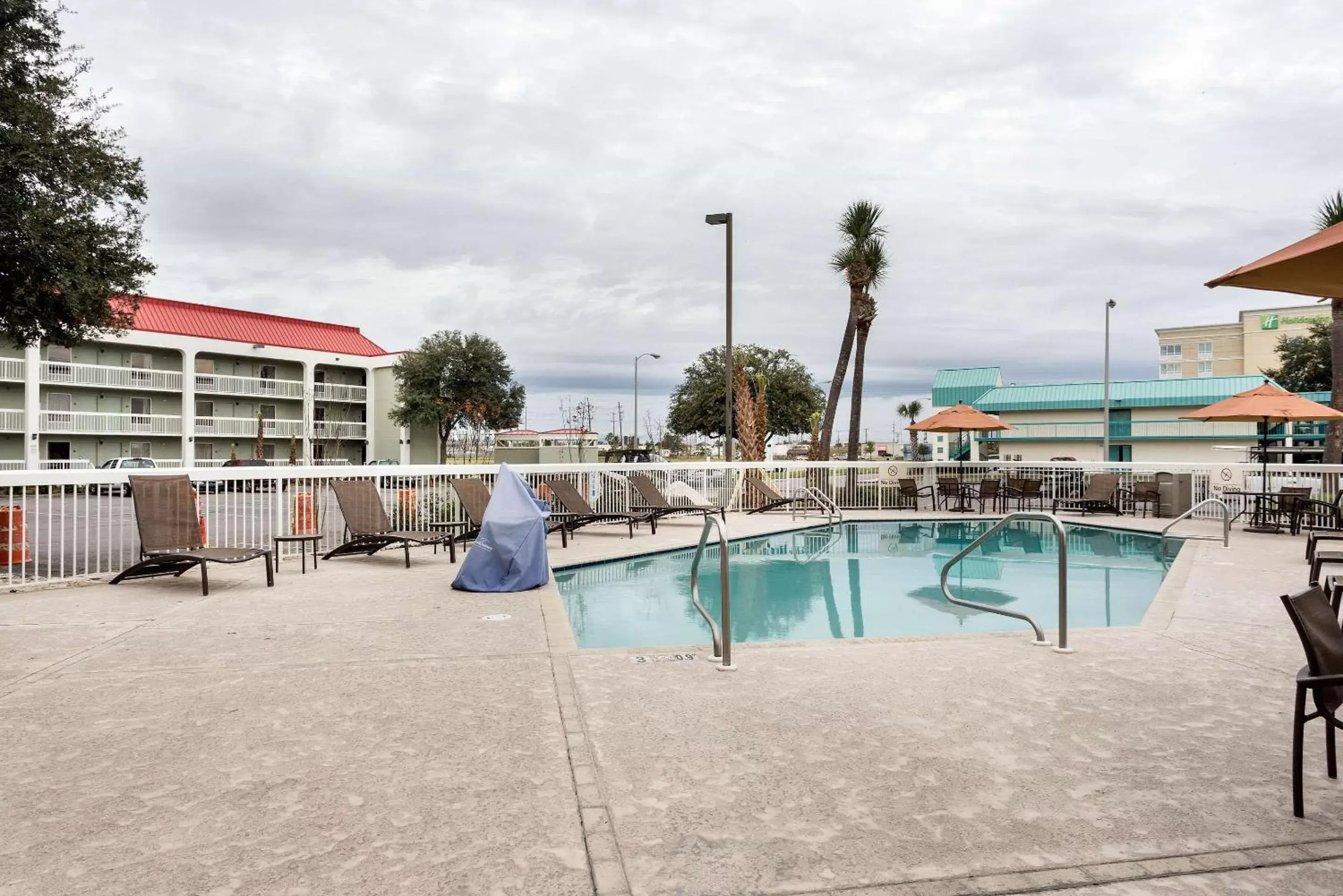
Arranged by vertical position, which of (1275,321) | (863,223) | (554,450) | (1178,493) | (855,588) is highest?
(1275,321)

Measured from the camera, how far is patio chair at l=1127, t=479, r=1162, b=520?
714 inches

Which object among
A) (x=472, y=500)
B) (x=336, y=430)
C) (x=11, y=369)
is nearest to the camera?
(x=472, y=500)

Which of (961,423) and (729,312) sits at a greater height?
(729,312)

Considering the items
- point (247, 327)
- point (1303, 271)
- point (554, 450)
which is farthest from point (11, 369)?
point (1303, 271)

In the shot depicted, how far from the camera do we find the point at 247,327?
1857 inches

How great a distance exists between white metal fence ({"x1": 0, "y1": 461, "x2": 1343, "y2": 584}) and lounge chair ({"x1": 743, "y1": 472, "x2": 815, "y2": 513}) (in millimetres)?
305

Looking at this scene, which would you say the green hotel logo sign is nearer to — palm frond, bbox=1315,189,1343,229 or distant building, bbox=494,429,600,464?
distant building, bbox=494,429,600,464

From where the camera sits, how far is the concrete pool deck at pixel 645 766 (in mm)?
2611

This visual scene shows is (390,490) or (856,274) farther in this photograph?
(856,274)

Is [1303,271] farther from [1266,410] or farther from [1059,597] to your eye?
[1266,410]

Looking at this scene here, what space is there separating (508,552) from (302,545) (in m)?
2.76

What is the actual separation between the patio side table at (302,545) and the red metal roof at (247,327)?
3778 cm

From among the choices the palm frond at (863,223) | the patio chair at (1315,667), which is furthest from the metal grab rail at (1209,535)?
the palm frond at (863,223)

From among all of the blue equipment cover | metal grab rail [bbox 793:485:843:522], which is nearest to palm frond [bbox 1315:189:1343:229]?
Result: metal grab rail [bbox 793:485:843:522]
